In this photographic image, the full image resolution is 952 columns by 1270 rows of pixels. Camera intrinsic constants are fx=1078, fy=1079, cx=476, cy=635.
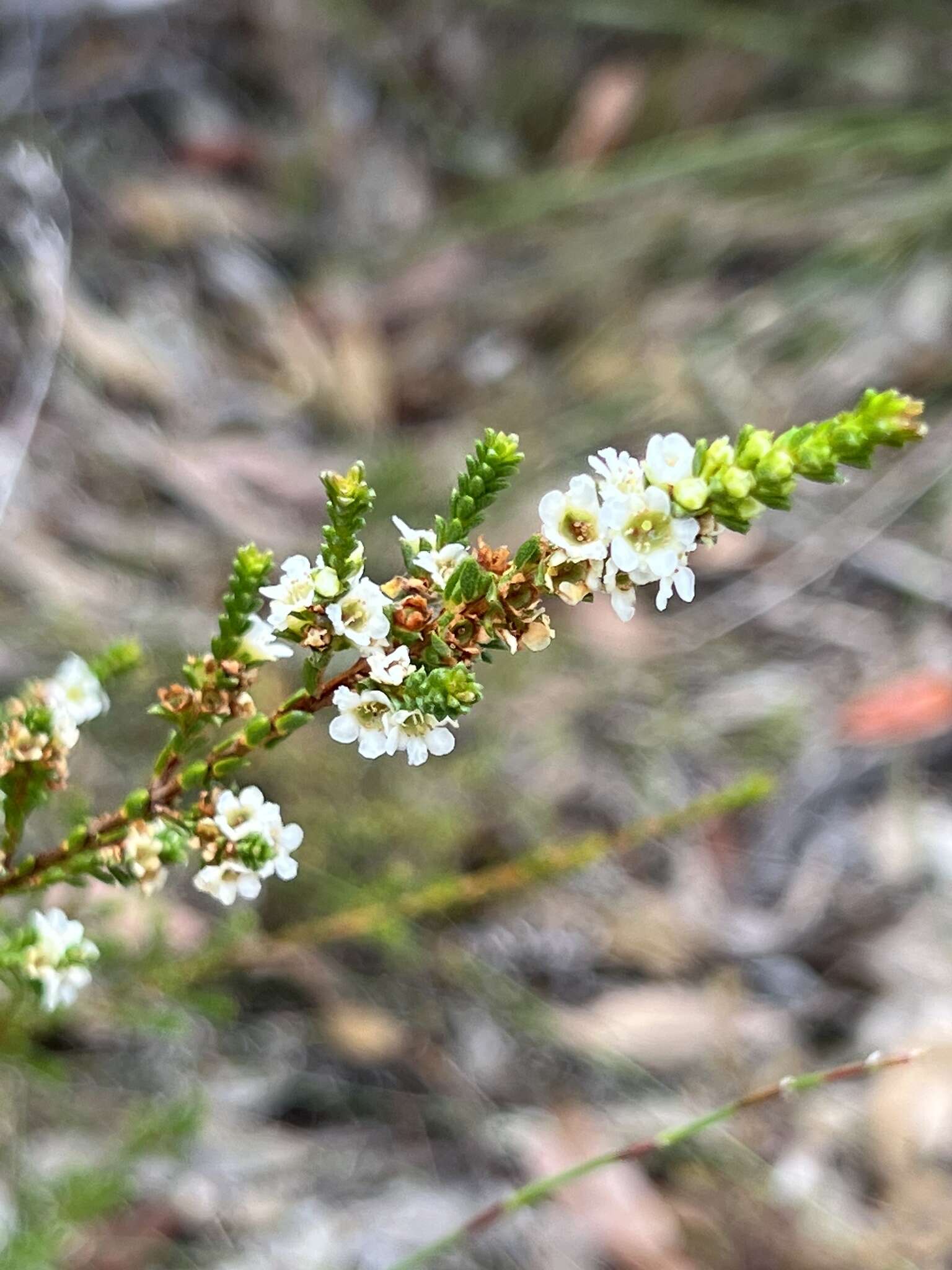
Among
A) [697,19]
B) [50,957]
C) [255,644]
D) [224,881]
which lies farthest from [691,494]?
[697,19]

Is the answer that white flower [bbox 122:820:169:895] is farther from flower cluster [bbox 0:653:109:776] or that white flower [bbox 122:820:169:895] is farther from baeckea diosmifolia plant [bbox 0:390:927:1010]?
flower cluster [bbox 0:653:109:776]

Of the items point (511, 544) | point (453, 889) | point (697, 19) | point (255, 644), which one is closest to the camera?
point (255, 644)

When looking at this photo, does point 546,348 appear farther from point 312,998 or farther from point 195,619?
point 312,998

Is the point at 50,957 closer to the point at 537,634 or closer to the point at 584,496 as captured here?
the point at 537,634

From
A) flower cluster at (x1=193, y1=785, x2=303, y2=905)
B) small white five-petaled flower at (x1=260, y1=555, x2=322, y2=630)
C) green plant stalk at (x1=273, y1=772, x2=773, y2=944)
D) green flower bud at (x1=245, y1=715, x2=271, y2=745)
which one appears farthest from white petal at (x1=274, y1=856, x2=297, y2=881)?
green plant stalk at (x1=273, y1=772, x2=773, y2=944)

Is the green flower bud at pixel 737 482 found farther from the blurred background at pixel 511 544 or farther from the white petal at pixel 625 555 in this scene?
the blurred background at pixel 511 544

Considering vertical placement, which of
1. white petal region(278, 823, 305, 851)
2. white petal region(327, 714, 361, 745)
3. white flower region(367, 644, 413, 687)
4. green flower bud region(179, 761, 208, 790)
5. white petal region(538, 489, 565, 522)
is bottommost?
white petal region(278, 823, 305, 851)
